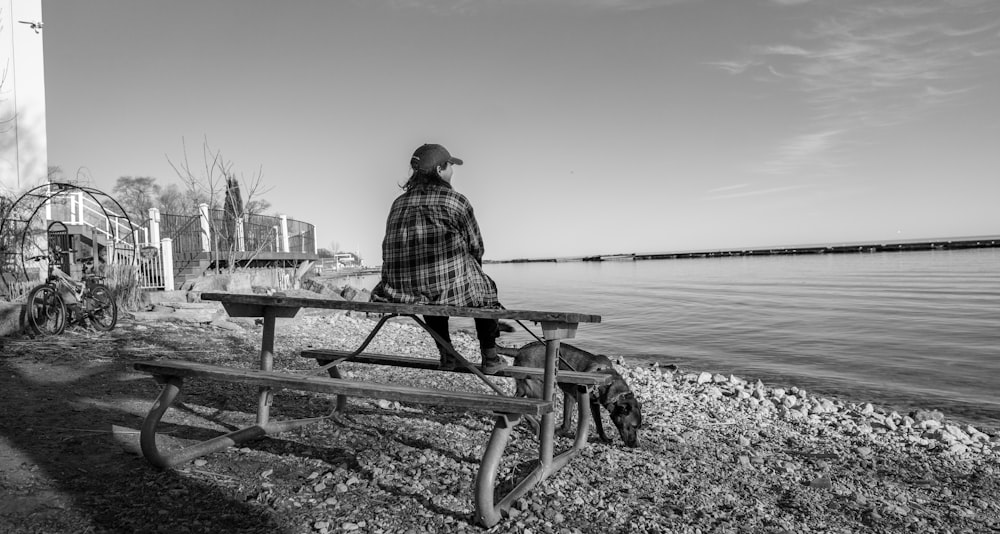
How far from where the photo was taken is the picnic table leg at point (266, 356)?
386 cm

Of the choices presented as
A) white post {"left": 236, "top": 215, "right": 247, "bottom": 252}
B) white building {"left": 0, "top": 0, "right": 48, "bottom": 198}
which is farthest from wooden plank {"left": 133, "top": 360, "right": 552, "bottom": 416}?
white post {"left": 236, "top": 215, "right": 247, "bottom": 252}

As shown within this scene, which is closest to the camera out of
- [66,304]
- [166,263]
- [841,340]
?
[66,304]

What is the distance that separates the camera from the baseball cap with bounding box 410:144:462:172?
12.2ft

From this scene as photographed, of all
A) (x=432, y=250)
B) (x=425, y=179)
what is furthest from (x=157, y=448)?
(x=425, y=179)

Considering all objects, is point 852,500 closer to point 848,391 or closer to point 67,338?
point 848,391

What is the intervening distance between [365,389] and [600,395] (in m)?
2.36

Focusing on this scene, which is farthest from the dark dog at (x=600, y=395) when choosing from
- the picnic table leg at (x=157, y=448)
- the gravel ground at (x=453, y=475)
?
the picnic table leg at (x=157, y=448)

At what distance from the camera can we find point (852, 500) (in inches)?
149

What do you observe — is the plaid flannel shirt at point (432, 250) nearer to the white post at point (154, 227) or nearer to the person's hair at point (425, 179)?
the person's hair at point (425, 179)

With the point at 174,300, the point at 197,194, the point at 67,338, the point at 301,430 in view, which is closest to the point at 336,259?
the point at 197,194

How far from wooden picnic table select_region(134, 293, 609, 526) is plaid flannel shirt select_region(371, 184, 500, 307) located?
0.74 ft

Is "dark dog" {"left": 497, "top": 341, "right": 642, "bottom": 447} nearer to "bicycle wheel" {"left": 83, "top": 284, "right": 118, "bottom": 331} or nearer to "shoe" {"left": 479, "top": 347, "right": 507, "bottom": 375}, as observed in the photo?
"shoe" {"left": 479, "top": 347, "right": 507, "bottom": 375}

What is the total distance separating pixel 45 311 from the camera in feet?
27.9

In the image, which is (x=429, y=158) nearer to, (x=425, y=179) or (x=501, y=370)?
(x=425, y=179)
